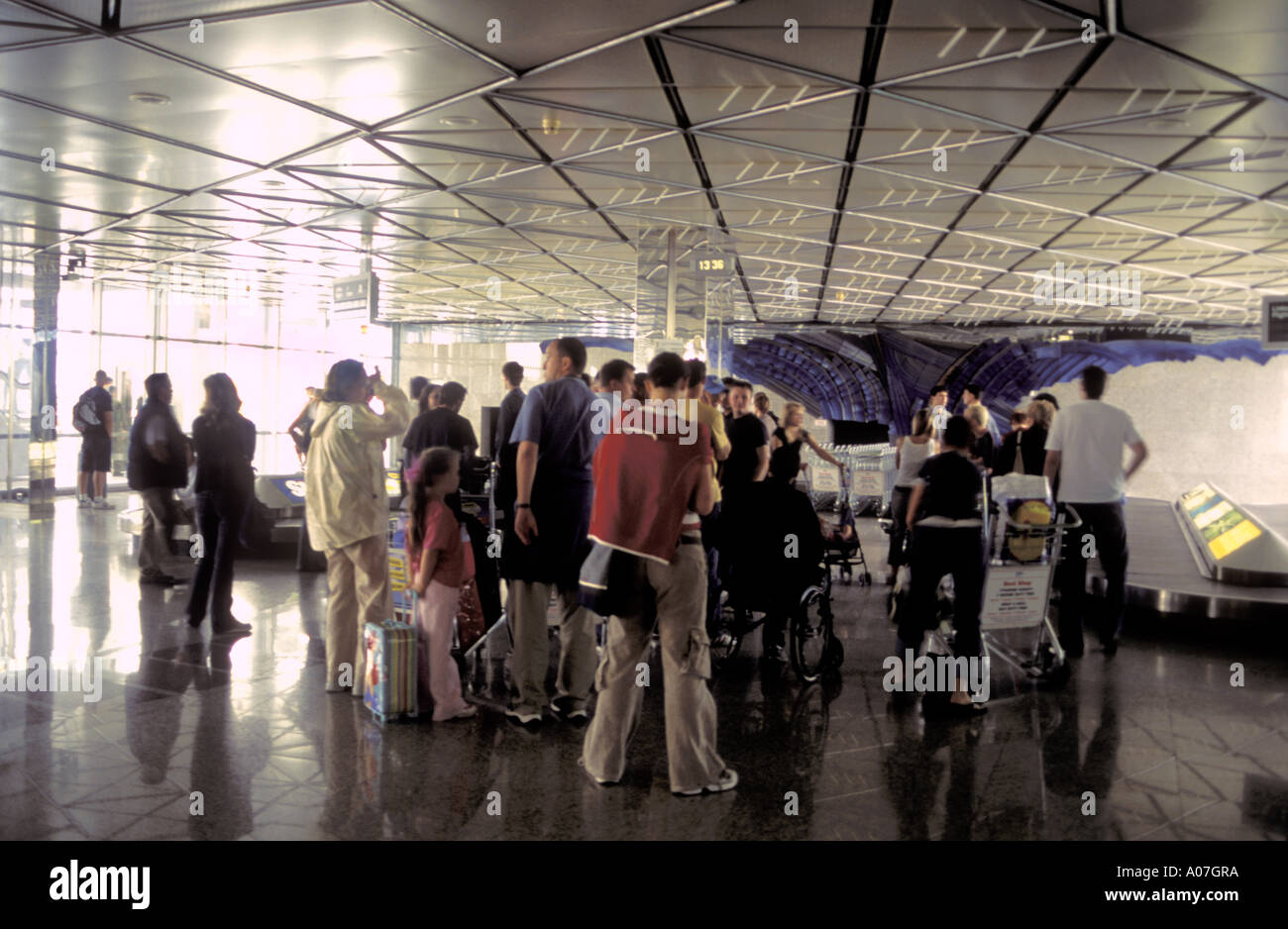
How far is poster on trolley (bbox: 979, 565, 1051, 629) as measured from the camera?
20.7 ft

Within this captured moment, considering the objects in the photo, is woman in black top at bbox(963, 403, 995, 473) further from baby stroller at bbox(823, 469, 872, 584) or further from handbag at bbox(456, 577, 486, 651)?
handbag at bbox(456, 577, 486, 651)

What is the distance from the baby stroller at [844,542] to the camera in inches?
309

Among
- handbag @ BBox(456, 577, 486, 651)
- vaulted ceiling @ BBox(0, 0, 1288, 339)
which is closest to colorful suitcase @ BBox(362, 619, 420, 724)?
handbag @ BBox(456, 577, 486, 651)

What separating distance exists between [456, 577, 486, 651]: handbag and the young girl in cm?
102

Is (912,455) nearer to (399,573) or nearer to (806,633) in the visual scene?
(806,633)

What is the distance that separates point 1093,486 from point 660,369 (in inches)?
171

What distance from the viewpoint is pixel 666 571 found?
4414mm

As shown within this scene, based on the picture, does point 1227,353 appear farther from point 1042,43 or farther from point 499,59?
point 499,59

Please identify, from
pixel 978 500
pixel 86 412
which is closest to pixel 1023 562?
pixel 978 500

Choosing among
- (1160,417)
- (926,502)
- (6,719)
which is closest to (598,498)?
(926,502)

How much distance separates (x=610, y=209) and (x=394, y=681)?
10.9 meters

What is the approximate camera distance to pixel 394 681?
5508mm

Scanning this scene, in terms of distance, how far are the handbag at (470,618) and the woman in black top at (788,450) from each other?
2.14 m

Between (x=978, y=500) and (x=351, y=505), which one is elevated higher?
(x=978, y=500)
